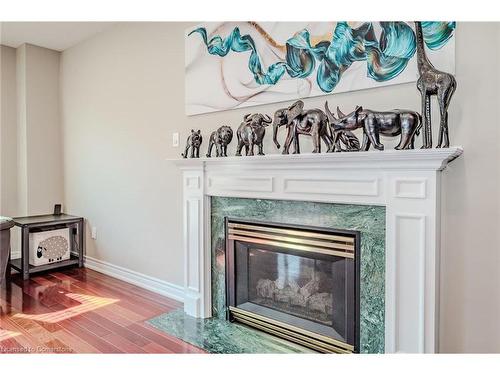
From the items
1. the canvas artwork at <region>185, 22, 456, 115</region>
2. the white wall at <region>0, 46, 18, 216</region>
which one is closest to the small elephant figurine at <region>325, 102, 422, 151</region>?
the canvas artwork at <region>185, 22, 456, 115</region>

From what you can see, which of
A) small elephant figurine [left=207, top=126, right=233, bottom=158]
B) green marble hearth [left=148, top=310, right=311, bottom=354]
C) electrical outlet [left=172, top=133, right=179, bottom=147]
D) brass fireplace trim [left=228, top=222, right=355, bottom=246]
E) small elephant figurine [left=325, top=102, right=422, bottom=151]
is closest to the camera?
small elephant figurine [left=325, top=102, right=422, bottom=151]

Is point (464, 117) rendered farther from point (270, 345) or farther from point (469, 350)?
point (270, 345)

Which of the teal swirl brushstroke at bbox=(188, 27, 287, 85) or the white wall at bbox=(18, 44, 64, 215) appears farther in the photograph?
the white wall at bbox=(18, 44, 64, 215)

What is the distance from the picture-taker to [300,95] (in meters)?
2.20

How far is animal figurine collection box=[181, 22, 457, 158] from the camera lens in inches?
64.3

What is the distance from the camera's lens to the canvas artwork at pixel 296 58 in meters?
1.82

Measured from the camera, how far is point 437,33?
1739 mm

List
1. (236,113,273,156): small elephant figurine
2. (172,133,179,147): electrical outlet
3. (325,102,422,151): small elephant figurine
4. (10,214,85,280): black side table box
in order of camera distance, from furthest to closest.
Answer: (10,214,85,280): black side table box
(172,133,179,147): electrical outlet
(236,113,273,156): small elephant figurine
(325,102,422,151): small elephant figurine

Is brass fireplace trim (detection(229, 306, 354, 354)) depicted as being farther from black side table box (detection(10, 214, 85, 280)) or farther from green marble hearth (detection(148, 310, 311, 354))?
black side table box (detection(10, 214, 85, 280))

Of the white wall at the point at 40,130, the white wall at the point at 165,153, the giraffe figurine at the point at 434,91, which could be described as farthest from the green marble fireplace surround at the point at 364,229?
the white wall at the point at 40,130

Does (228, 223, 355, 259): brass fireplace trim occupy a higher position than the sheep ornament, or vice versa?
(228, 223, 355, 259): brass fireplace trim

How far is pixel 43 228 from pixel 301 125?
10.0 ft
